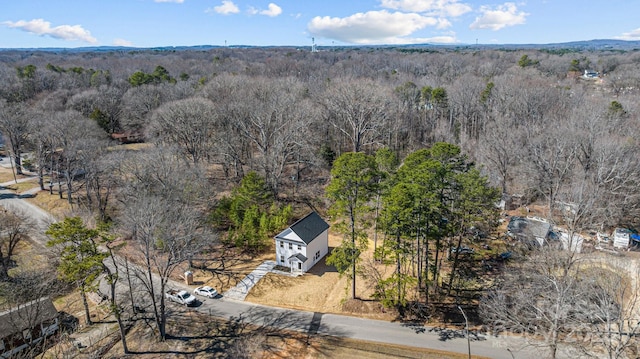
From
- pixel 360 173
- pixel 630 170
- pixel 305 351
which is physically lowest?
pixel 305 351

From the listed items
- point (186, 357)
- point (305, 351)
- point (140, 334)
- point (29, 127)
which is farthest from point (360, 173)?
point (29, 127)

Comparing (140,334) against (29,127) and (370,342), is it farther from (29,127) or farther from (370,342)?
(29,127)

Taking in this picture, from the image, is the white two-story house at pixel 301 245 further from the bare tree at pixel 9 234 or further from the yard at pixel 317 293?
the bare tree at pixel 9 234

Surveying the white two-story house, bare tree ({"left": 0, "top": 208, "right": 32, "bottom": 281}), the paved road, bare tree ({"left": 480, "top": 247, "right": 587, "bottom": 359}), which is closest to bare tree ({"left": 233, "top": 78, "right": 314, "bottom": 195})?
the white two-story house

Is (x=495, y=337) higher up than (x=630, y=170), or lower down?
lower down

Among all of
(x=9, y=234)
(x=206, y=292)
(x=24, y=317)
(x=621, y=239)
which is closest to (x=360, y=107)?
(x=621, y=239)

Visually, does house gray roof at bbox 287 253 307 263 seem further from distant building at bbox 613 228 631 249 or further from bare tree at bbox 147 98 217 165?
distant building at bbox 613 228 631 249

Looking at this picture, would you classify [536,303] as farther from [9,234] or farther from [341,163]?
[9,234]
